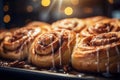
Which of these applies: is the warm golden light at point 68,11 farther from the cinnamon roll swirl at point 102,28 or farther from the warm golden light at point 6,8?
the warm golden light at point 6,8

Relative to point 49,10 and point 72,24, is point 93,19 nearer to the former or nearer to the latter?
point 72,24

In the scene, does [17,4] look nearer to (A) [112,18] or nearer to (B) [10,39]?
(B) [10,39]

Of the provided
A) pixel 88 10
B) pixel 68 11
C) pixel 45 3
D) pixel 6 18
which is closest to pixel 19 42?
pixel 6 18

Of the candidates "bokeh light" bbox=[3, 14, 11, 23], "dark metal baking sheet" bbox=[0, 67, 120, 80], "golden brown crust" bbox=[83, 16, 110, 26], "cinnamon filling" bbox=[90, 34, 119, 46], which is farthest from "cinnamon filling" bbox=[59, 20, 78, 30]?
"bokeh light" bbox=[3, 14, 11, 23]

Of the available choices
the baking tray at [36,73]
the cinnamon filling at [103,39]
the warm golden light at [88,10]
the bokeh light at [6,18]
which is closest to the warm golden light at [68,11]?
the warm golden light at [88,10]

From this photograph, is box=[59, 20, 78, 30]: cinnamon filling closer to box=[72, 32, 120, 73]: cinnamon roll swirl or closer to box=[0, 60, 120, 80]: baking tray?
box=[72, 32, 120, 73]: cinnamon roll swirl

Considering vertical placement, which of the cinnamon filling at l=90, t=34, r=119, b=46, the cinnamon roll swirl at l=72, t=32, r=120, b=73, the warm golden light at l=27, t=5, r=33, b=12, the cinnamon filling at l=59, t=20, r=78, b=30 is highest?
the warm golden light at l=27, t=5, r=33, b=12
